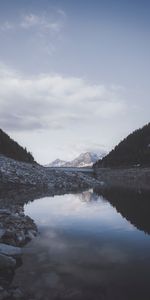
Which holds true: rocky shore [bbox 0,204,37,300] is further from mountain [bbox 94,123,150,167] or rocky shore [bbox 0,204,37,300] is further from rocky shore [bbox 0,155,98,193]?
mountain [bbox 94,123,150,167]

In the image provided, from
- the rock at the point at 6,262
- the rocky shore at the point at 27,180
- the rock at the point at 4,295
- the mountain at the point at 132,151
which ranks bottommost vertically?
the rock at the point at 4,295

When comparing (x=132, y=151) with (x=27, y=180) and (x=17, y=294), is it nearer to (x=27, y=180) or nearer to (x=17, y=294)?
(x=27, y=180)

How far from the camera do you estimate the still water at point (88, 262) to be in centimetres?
737

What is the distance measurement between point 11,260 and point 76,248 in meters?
3.08

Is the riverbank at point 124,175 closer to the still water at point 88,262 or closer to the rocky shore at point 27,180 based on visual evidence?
the rocky shore at point 27,180

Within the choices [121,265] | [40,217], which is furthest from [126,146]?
[121,265]

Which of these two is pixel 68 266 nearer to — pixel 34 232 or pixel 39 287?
pixel 39 287

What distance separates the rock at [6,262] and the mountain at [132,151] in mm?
110792

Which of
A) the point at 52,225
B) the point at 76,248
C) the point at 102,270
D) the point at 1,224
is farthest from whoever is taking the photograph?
the point at 52,225

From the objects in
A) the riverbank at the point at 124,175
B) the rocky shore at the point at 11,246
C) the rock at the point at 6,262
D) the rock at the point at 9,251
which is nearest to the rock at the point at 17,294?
the rocky shore at the point at 11,246

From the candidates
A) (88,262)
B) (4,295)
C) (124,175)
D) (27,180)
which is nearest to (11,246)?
(88,262)

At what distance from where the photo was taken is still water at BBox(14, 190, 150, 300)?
7372mm

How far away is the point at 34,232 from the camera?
45.1 feet

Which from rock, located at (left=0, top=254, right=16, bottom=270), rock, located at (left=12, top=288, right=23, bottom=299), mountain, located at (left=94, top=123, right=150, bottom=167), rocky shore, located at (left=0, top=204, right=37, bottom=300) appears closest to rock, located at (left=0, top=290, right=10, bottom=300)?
rocky shore, located at (left=0, top=204, right=37, bottom=300)
